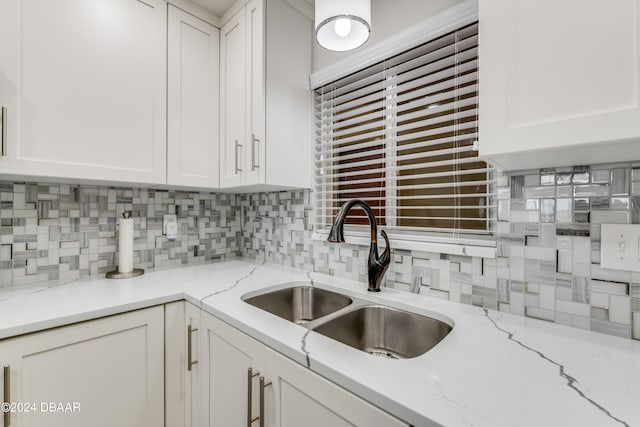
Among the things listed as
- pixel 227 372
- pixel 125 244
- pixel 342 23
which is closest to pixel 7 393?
pixel 227 372

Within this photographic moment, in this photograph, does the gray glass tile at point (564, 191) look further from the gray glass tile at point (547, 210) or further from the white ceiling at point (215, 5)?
the white ceiling at point (215, 5)

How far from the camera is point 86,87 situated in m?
1.28

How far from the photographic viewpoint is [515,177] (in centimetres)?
103

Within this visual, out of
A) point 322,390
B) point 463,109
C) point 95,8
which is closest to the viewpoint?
point 322,390

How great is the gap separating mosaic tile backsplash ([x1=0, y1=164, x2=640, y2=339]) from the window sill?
33 mm

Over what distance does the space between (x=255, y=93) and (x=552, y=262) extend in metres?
1.42

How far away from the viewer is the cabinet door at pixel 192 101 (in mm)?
1546

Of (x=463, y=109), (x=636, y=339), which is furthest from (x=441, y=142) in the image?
(x=636, y=339)

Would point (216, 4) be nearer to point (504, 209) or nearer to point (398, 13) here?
point (398, 13)

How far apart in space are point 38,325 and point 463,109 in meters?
1.71

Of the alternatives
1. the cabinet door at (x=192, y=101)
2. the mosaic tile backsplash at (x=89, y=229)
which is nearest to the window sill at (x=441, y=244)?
the cabinet door at (x=192, y=101)

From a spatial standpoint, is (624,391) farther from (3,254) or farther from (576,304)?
(3,254)

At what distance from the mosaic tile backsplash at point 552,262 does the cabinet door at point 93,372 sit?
3.54 ft

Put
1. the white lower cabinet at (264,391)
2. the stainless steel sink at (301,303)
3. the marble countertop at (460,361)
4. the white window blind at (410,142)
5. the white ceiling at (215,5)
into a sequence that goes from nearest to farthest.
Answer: the marble countertop at (460,361) → the white lower cabinet at (264,391) → the white window blind at (410,142) → the stainless steel sink at (301,303) → the white ceiling at (215,5)
